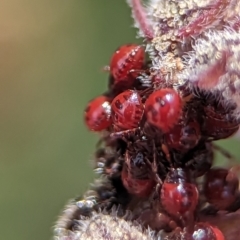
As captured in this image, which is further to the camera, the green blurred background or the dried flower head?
the green blurred background

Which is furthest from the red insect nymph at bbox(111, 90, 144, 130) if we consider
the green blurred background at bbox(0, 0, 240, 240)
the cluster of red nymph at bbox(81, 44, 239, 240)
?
the green blurred background at bbox(0, 0, 240, 240)

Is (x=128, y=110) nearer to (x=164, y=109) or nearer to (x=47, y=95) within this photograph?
(x=164, y=109)

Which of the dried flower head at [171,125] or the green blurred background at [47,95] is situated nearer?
the dried flower head at [171,125]

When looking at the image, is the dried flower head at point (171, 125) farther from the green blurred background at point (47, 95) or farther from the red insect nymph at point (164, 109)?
the green blurred background at point (47, 95)

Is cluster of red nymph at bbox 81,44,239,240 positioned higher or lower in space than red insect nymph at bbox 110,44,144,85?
lower

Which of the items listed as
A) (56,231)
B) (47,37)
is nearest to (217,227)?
(56,231)

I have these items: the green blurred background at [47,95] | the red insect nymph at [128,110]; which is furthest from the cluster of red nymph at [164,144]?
the green blurred background at [47,95]

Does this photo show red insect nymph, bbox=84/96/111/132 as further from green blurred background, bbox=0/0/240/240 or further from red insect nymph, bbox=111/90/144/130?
green blurred background, bbox=0/0/240/240

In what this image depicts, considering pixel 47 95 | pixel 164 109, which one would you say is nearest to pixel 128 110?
pixel 164 109
